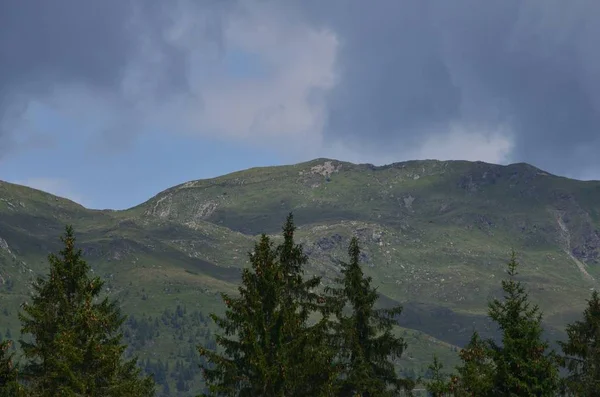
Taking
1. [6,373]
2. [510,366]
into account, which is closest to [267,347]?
[510,366]

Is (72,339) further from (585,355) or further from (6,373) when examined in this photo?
(585,355)

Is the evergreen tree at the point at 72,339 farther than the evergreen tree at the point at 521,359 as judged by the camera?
No

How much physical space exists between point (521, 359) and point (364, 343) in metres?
8.95

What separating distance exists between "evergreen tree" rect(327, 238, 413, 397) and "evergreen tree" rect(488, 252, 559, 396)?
570cm

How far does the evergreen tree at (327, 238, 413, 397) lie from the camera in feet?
155

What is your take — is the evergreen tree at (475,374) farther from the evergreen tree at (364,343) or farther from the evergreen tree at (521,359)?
the evergreen tree at (364,343)

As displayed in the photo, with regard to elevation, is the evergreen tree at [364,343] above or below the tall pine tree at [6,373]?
above

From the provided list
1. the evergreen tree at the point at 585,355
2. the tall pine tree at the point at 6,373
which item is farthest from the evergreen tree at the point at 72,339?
the evergreen tree at the point at 585,355

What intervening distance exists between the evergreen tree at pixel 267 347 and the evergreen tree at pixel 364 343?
21.8 ft

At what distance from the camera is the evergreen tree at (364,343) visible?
47375mm

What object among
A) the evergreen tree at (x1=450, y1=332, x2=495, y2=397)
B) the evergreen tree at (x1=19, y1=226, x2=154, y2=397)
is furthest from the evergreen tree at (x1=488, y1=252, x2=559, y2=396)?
the evergreen tree at (x1=19, y1=226, x2=154, y2=397)

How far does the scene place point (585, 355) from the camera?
5259 cm

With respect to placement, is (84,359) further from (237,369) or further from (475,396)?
(475,396)

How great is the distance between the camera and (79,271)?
1784 inches
